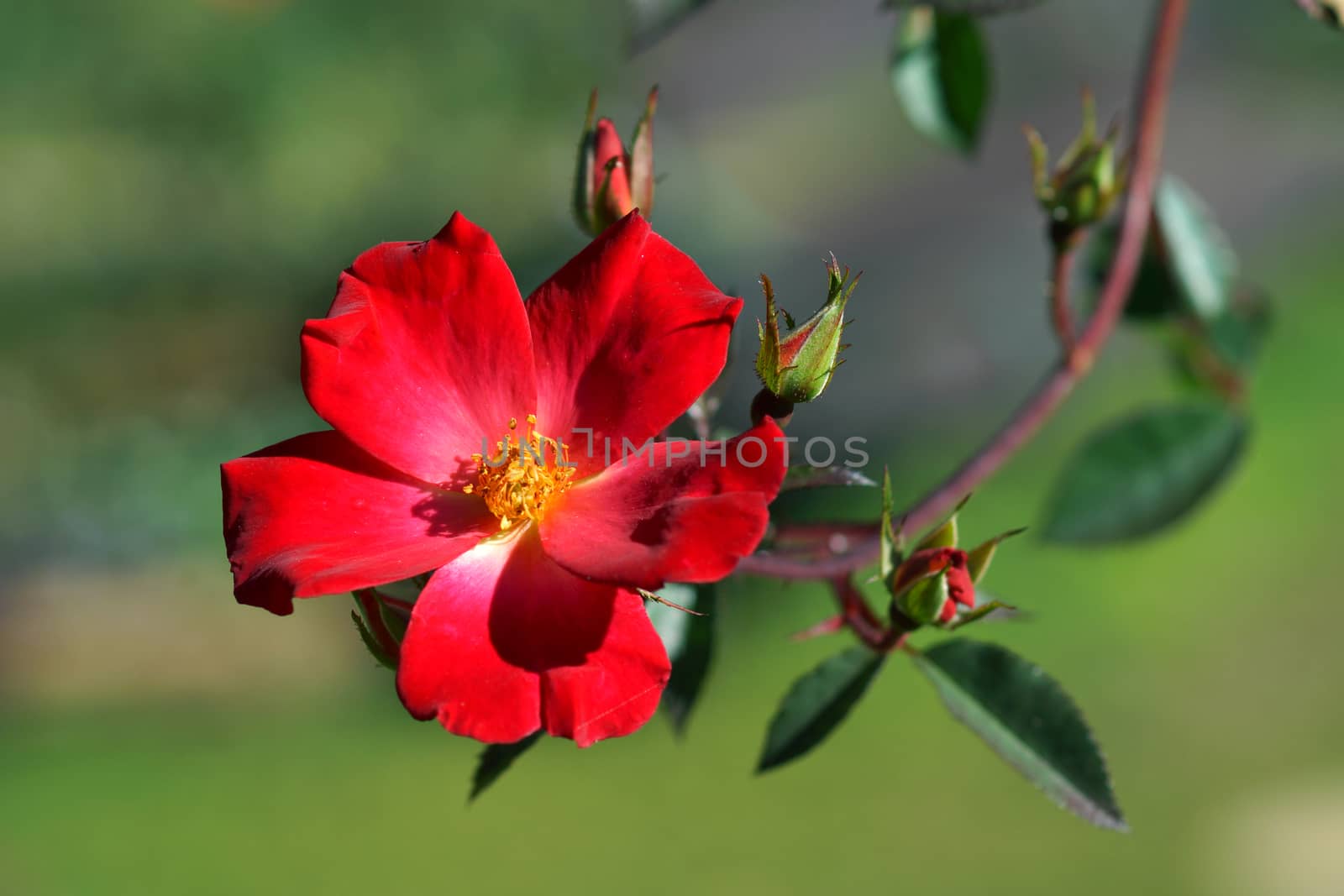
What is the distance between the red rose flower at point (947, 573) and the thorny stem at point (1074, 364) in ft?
0.20

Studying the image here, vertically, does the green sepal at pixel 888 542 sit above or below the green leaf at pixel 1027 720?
above

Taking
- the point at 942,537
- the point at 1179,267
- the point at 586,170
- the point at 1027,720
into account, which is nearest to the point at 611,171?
the point at 586,170

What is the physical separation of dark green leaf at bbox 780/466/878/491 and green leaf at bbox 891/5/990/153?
0.41m

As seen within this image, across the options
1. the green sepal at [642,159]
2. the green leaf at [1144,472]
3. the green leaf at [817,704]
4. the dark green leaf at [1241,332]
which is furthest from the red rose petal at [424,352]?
the dark green leaf at [1241,332]

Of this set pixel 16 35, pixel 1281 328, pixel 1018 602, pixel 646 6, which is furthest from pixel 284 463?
pixel 16 35

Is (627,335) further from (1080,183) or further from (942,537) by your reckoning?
(1080,183)

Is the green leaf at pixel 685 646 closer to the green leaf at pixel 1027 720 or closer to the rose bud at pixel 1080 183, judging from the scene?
the green leaf at pixel 1027 720

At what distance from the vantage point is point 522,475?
20.8 inches

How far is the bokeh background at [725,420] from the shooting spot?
133 cm

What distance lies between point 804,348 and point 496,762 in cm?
23

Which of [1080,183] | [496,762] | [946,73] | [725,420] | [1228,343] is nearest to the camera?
[496,762]

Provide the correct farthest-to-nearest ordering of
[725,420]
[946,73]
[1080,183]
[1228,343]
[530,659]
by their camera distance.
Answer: [725,420]
[1228,343]
[946,73]
[1080,183]
[530,659]

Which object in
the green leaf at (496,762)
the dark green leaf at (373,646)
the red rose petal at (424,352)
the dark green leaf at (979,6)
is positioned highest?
the dark green leaf at (979,6)

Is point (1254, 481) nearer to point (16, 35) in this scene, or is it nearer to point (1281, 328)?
point (1281, 328)
